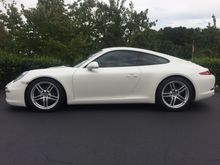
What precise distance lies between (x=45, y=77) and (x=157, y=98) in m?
2.05

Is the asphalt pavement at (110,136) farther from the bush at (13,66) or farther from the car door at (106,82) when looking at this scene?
the bush at (13,66)

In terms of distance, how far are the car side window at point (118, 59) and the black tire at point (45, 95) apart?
914mm

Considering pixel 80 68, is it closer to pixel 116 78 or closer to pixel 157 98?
pixel 116 78

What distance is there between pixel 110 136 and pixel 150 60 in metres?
2.56

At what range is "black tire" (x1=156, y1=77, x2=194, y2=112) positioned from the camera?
7707mm

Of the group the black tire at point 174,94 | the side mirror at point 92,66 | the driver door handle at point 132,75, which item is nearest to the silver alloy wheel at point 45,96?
the side mirror at point 92,66

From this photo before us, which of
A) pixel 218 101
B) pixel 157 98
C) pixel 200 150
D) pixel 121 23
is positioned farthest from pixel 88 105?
pixel 121 23

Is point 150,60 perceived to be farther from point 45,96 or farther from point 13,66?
point 13,66

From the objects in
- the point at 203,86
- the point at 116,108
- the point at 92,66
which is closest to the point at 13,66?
the point at 92,66

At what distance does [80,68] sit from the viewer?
25.5 ft

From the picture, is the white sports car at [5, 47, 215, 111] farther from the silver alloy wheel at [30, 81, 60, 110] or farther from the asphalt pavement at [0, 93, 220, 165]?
the asphalt pavement at [0, 93, 220, 165]

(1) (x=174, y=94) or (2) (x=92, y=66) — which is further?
(1) (x=174, y=94)

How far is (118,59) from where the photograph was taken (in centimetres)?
789

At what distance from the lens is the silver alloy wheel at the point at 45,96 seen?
7.70 metres
